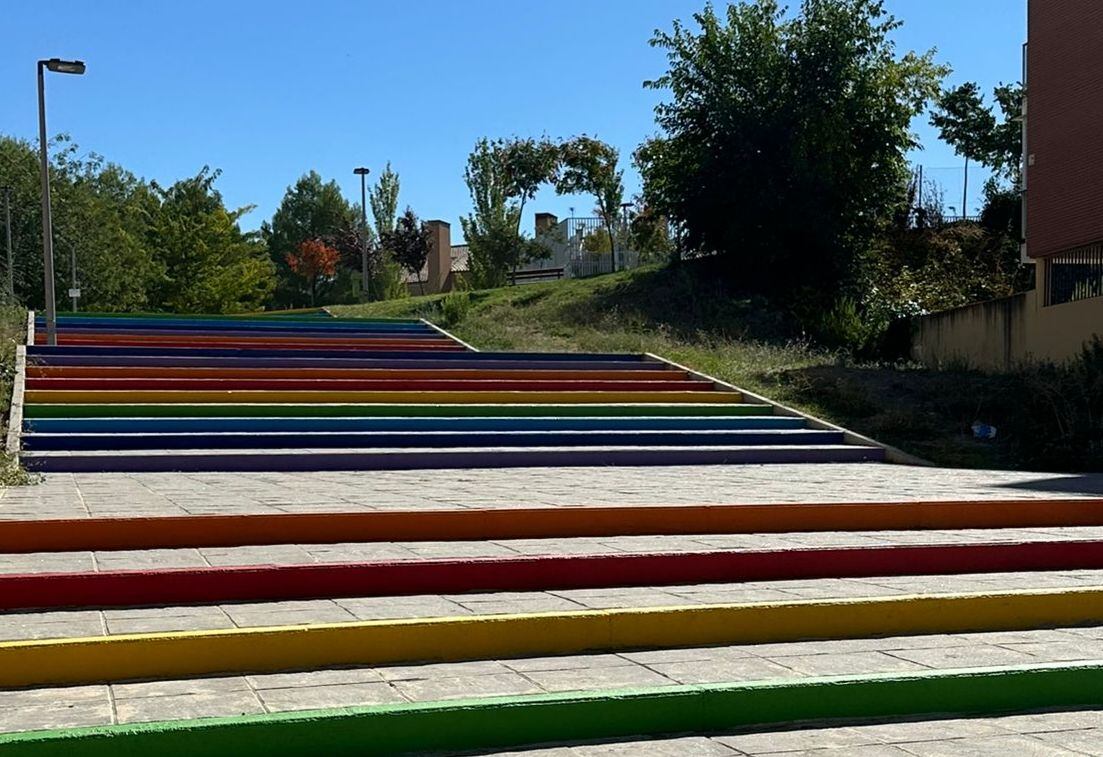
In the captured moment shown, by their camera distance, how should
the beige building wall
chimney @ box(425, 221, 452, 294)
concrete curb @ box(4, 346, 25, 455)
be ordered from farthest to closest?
chimney @ box(425, 221, 452, 294)
the beige building wall
concrete curb @ box(4, 346, 25, 455)

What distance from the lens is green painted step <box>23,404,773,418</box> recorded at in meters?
13.0

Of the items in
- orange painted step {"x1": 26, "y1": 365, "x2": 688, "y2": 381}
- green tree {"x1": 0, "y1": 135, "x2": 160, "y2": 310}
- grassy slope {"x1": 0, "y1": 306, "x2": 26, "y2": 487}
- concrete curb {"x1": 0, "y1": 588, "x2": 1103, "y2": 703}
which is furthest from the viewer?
green tree {"x1": 0, "y1": 135, "x2": 160, "y2": 310}

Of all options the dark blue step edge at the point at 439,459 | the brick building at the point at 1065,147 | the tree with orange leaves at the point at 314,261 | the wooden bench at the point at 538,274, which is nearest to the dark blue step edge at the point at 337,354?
the dark blue step edge at the point at 439,459

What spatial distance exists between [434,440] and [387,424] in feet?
2.84

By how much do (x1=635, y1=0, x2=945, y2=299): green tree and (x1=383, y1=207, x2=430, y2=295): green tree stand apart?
2187 cm

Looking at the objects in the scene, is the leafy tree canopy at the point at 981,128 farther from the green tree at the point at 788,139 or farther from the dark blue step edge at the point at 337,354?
the dark blue step edge at the point at 337,354

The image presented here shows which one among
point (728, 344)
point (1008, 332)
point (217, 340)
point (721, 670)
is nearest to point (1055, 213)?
point (1008, 332)

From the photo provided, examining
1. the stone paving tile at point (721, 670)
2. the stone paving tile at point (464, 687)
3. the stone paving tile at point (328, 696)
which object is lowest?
the stone paving tile at point (721, 670)

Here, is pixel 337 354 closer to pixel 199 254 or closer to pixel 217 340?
pixel 217 340

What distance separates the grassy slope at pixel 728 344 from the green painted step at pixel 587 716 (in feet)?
30.7

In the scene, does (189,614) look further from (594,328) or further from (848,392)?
(594,328)

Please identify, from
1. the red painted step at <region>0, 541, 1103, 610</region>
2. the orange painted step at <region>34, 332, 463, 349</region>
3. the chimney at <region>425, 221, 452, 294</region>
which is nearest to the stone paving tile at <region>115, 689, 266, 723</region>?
the red painted step at <region>0, 541, 1103, 610</region>

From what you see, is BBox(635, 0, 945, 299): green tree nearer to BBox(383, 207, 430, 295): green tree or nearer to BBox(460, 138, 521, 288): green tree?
BBox(460, 138, 521, 288): green tree

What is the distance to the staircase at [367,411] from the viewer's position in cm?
1195
